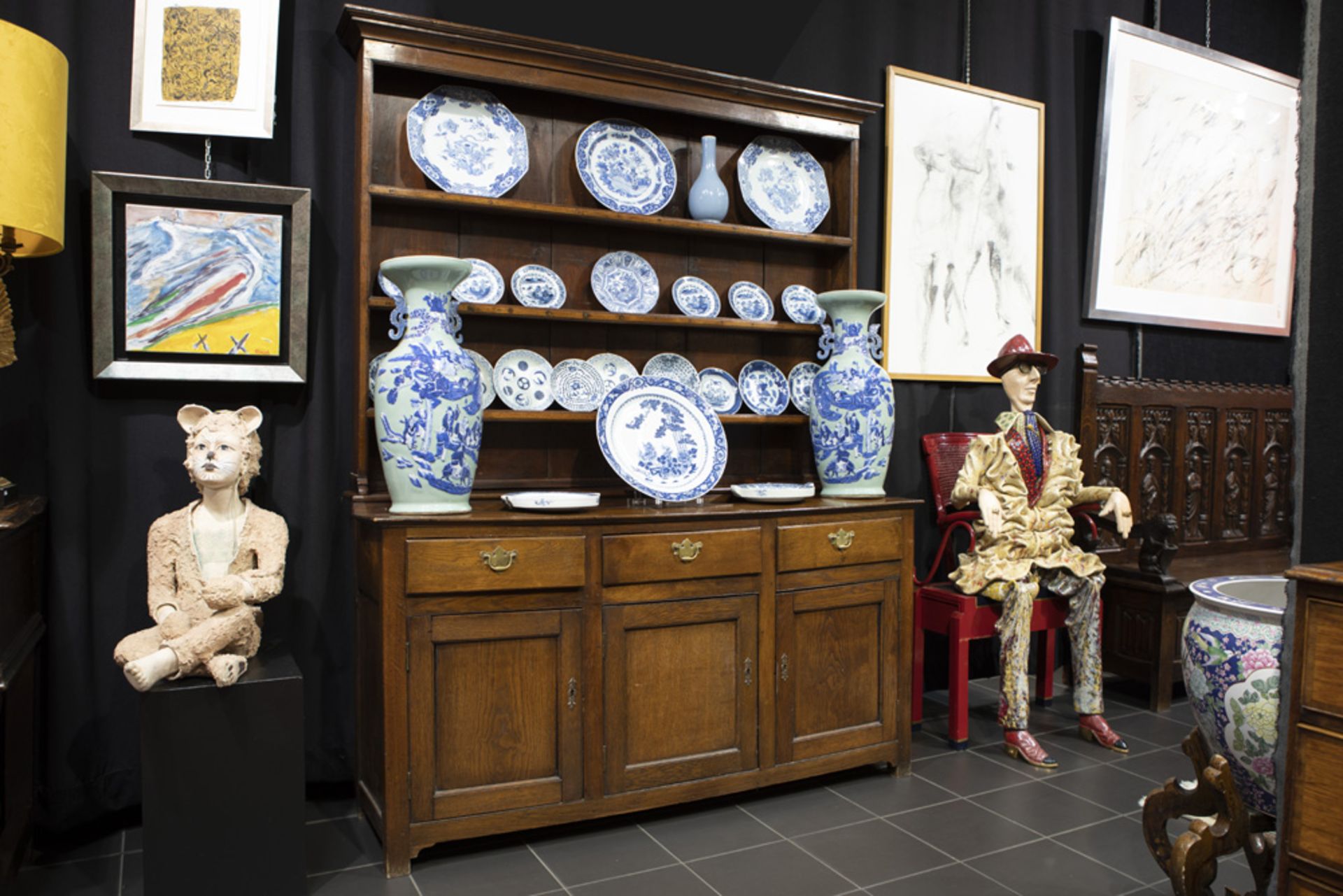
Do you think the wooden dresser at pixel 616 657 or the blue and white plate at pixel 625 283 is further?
the blue and white plate at pixel 625 283

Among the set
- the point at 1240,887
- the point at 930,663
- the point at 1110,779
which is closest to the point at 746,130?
the point at 930,663

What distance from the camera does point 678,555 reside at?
8.89 feet

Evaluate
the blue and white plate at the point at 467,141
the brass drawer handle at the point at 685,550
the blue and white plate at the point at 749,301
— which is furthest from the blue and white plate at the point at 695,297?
the brass drawer handle at the point at 685,550

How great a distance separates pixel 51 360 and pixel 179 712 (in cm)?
109

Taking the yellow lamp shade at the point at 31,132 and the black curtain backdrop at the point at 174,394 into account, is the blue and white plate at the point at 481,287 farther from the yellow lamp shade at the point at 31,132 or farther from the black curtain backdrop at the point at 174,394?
the yellow lamp shade at the point at 31,132

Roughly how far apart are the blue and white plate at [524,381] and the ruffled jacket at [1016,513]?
148 centimetres

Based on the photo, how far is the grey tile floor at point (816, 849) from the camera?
2365 mm

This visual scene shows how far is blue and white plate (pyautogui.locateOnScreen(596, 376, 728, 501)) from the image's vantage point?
2861 millimetres

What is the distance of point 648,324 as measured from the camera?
315 centimetres

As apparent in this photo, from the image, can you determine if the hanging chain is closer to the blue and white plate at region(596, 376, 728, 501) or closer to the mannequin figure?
the mannequin figure

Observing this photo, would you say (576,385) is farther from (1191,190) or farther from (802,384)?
(1191,190)

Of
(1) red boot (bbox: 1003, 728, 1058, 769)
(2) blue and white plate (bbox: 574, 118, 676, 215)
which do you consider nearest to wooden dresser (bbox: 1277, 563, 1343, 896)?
(1) red boot (bbox: 1003, 728, 1058, 769)

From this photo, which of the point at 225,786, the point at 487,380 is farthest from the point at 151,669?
the point at 487,380

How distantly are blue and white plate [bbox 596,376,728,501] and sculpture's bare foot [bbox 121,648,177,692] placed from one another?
4.03 ft
